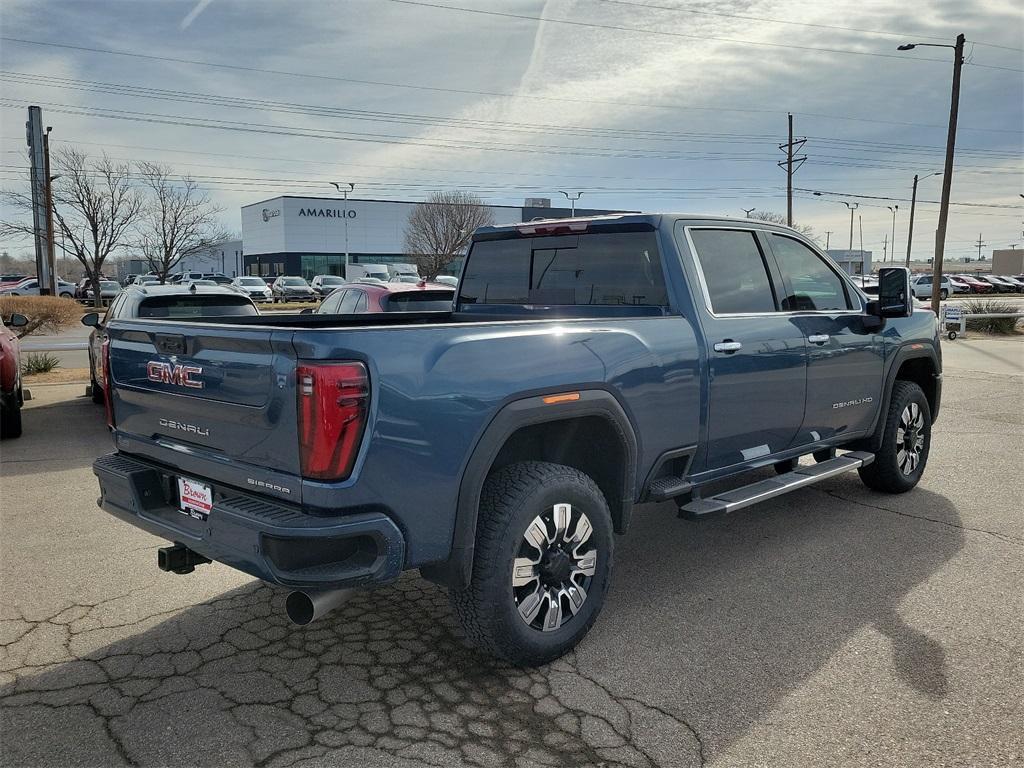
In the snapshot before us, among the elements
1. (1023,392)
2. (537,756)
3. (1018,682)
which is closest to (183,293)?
(537,756)

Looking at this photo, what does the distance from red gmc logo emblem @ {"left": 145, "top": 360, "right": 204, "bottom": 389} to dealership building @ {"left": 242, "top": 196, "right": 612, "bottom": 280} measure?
74199 mm

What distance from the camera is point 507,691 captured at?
334 centimetres

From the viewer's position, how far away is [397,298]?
372 inches

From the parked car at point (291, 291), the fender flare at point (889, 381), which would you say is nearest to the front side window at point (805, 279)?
the fender flare at point (889, 381)

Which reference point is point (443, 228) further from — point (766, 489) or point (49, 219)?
point (766, 489)

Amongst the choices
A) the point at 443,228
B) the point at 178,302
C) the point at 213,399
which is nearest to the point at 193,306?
the point at 178,302

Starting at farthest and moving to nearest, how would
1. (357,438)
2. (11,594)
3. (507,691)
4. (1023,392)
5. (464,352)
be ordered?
(1023,392)
(11,594)
(507,691)
(464,352)
(357,438)

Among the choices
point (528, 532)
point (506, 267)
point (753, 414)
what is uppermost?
point (506, 267)

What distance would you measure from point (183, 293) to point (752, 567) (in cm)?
688

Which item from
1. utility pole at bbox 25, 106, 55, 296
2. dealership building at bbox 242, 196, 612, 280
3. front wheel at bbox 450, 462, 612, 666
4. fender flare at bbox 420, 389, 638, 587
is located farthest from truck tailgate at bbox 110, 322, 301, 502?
dealership building at bbox 242, 196, 612, 280

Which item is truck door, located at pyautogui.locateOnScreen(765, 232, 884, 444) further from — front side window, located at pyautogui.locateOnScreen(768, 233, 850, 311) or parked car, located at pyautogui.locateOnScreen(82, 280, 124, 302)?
parked car, located at pyautogui.locateOnScreen(82, 280, 124, 302)

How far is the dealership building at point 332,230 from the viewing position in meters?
79.1

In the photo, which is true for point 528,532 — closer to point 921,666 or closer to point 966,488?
point 921,666

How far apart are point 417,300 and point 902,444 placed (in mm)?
5553
